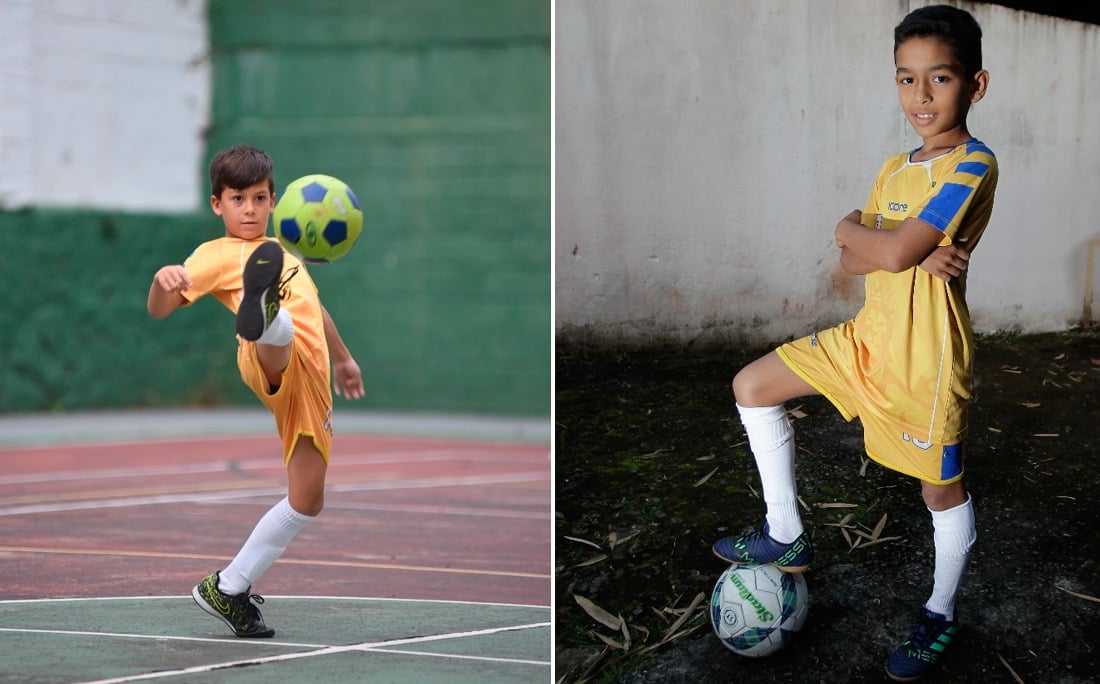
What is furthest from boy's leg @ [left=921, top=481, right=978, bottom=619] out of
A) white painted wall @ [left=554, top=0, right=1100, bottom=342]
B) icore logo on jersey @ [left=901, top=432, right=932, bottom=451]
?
white painted wall @ [left=554, top=0, right=1100, bottom=342]

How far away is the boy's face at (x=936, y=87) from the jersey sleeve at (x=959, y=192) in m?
0.09

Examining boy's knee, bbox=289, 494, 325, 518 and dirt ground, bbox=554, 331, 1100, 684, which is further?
boy's knee, bbox=289, 494, 325, 518

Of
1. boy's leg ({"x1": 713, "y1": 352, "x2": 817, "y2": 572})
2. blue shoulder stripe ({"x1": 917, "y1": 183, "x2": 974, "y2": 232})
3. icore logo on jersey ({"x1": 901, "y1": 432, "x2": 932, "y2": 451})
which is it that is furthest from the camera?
boy's leg ({"x1": 713, "y1": 352, "x2": 817, "y2": 572})

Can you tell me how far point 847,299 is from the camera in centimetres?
409

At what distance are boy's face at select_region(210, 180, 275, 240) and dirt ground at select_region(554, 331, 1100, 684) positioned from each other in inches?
48.8

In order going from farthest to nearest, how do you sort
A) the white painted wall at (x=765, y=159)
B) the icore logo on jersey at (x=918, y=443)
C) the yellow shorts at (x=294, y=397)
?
the white painted wall at (x=765, y=159) → the yellow shorts at (x=294, y=397) → the icore logo on jersey at (x=918, y=443)

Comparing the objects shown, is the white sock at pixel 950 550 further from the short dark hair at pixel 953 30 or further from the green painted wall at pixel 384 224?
the green painted wall at pixel 384 224

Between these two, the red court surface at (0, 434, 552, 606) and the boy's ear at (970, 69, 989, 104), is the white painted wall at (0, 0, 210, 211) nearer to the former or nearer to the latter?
the red court surface at (0, 434, 552, 606)

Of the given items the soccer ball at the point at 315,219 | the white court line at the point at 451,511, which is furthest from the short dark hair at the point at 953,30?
the white court line at the point at 451,511

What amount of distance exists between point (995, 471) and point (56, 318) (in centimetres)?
657

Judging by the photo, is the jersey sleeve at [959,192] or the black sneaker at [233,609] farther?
the black sneaker at [233,609]

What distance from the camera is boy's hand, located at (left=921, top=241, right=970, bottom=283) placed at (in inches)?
95.7

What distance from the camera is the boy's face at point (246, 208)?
3209 mm

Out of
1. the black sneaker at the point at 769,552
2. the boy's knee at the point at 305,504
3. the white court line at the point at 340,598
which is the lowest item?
the white court line at the point at 340,598
